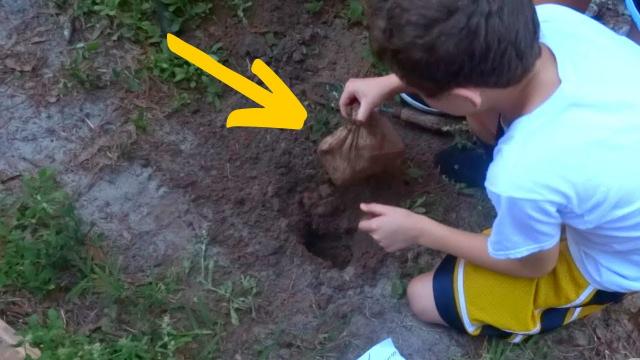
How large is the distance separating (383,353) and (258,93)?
84 centimetres

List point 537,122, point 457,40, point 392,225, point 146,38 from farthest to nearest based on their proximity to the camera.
A: point 146,38
point 392,225
point 537,122
point 457,40

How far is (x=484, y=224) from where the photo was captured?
6.63 ft

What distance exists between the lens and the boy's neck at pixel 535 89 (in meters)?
1.35

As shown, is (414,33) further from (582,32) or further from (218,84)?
(218,84)

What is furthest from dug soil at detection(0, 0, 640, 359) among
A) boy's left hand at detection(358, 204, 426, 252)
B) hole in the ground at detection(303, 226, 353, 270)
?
boy's left hand at detection(358, 204, 426, 252)

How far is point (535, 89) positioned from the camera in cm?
136

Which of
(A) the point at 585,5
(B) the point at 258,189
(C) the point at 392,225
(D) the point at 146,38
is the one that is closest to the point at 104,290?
(B) the point at 258,189

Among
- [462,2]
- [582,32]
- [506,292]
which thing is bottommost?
[506,292]

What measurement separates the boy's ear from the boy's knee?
2.00ft

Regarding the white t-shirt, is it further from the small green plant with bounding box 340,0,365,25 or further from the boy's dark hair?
the small green plant with bounding box 340,0,365,25

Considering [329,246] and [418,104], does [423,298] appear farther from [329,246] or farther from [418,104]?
[418,104]

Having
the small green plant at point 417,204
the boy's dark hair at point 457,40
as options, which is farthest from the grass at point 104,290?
the boy's dark hair at point 457,40

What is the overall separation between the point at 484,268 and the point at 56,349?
3.27 ft

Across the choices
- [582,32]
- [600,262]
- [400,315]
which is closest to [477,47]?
[582,32]
